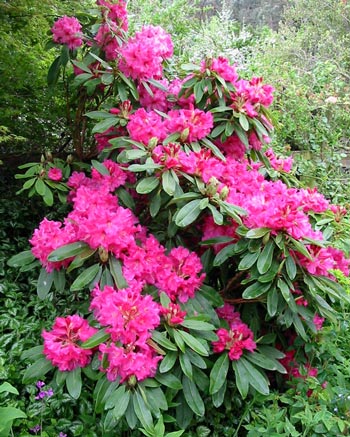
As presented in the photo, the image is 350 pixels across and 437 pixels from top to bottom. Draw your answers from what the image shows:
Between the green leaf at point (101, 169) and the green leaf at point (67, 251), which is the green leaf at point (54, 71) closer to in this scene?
the green leaf at point (101, 169)

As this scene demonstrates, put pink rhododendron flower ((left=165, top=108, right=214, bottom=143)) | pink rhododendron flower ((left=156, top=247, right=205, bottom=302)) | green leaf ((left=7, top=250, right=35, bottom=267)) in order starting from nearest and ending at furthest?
pink rhododendron flower ((left=156, top=247, right=205, bottom=302)) → green leaf ((left=7, top=250, right=35, bottom=267)) → pink rhododendron flower ((left=165, top=108, right=214, bottom=143))

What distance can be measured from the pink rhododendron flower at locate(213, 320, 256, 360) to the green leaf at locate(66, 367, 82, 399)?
43cm

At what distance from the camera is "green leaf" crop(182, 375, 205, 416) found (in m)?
1.36

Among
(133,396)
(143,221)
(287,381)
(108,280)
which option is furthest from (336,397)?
(143,221)

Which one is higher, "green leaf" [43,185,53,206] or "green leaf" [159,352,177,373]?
"green leaf" [43,185,53,206]

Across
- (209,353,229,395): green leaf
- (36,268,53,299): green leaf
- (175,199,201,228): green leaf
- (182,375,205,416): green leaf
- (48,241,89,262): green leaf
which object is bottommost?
(182,375,205,416): green leaf

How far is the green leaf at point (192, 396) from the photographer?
1356 millimetres

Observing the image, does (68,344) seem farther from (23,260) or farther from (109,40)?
(109,40)

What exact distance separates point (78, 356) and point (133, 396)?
195 millimetres

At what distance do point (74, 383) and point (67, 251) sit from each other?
1.21 feet

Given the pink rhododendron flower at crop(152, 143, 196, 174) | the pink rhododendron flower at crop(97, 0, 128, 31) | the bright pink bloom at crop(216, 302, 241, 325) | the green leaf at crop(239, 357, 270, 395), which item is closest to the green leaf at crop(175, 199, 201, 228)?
the pink rhododendron flower at crop(152, 143, 196, 174)

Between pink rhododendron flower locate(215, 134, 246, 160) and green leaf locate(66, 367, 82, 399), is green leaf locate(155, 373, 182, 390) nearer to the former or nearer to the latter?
green leaf locate(66, 367, 82, 399)

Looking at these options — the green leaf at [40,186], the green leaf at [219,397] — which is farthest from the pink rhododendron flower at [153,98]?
the green leaf at [219,397]

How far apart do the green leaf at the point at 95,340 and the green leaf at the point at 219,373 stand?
357mm
